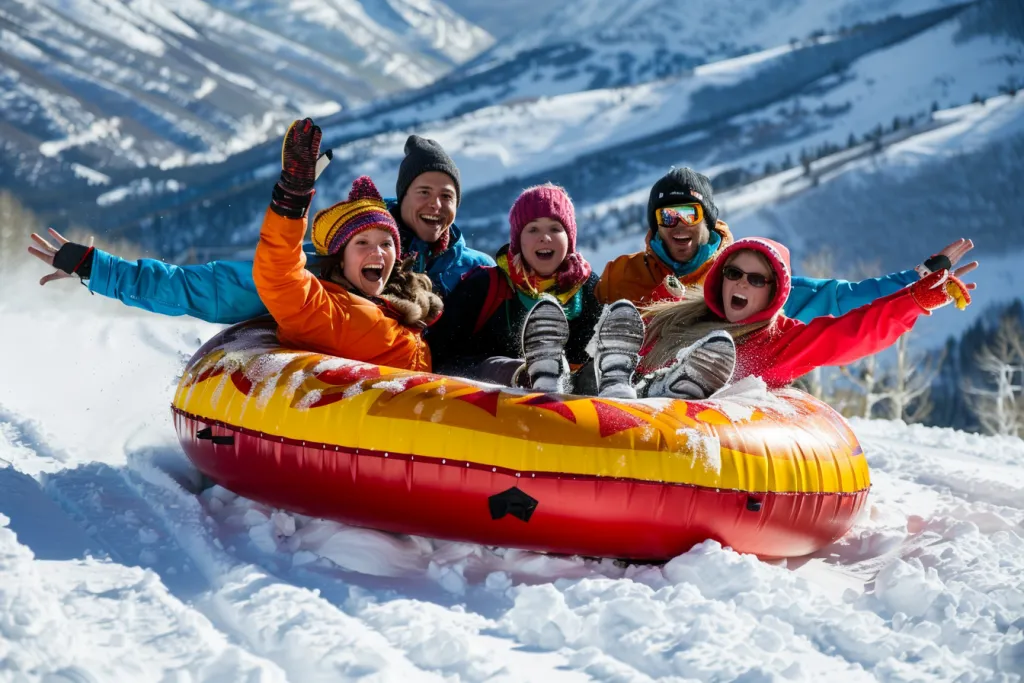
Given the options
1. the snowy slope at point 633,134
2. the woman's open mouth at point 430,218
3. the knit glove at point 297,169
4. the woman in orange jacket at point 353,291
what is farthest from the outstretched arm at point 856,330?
the snowy slope at point 633,134

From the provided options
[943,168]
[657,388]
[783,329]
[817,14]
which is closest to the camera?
[657,388]

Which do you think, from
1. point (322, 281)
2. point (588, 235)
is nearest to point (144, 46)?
point (588, 235)

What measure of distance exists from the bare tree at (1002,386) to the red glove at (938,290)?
1612 cm

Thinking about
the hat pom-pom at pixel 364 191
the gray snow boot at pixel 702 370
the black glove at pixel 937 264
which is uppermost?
the hat pom-pom at pixel 364 191

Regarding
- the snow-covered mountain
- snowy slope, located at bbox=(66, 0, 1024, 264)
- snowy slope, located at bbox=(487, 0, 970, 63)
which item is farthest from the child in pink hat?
snowy slope, located at bbox=(487, 0, 970, 63)

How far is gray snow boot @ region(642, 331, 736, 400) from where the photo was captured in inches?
151

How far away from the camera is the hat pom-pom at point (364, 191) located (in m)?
4.38

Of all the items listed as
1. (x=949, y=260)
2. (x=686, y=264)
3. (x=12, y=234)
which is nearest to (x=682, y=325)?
(x=686, y=264)

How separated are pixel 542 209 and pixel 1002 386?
66.0 feet

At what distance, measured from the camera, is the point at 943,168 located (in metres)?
68.2

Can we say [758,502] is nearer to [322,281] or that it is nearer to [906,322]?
[906,322]

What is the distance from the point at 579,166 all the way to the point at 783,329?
95495 millimetres

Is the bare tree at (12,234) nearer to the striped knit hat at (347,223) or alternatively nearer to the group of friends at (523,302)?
the group of friends at (523,302)

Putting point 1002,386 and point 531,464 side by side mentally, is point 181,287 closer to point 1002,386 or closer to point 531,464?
point 531,464
